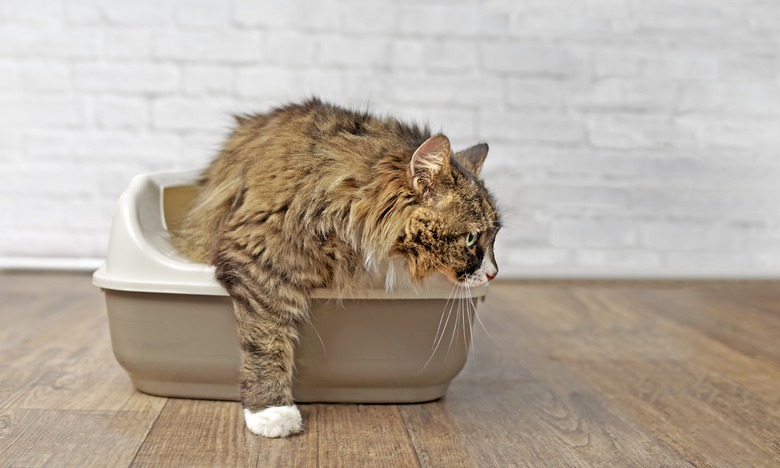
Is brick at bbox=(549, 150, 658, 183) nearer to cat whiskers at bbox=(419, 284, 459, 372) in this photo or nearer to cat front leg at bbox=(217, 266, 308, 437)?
cat whiskers at bbox=(419, 284, 459, 372)

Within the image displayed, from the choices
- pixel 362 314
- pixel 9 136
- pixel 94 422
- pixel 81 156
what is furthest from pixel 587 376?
pixel 9 136

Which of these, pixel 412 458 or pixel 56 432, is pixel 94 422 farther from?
pixel 412 458

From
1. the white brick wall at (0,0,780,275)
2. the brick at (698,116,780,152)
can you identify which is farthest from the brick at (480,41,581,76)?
the brick at (698,116,780,152)

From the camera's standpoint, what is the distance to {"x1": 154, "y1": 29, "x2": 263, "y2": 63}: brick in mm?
3059

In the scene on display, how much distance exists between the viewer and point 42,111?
3104 millimetres

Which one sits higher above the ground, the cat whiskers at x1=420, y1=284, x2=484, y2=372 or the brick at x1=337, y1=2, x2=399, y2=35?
the brick at x1=337, y1=2, x2=399, y2=35

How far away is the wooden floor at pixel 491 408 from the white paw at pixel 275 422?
22 millimetres

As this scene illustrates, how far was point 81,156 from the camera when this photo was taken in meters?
3.13

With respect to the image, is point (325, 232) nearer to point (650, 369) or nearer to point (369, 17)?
point (650, 369)

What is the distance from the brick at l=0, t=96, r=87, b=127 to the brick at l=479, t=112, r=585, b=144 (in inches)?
58.4

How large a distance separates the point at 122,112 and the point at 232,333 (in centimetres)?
176

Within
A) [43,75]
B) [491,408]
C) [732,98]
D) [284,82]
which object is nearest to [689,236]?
[732,98]

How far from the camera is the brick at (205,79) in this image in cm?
307

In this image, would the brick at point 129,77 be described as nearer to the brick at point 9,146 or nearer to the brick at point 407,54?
the brick at point 9,146
